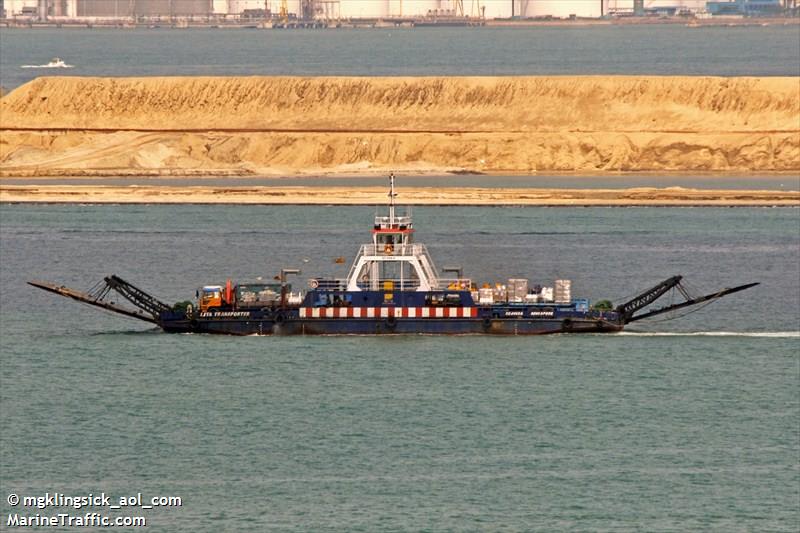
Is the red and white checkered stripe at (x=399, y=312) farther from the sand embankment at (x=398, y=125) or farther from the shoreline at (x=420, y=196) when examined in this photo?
the sand embankment at (x=398, y=125)

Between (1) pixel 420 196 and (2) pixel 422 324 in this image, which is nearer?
(2) pixel 422 324

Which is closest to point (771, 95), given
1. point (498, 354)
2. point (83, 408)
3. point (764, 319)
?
point (764, 319)

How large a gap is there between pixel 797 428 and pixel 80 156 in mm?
93542

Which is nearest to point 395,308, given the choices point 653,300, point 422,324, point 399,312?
point 399,312

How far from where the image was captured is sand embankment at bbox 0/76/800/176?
140500mm

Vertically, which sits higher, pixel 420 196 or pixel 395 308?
pixel 420 196

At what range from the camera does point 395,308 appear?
247 ft

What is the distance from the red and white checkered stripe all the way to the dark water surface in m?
1.09

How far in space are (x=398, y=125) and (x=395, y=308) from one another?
78526 mm

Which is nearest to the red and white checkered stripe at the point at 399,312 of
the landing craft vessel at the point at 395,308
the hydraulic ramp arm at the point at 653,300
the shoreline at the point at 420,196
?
the landing craft vessel at the point at 395,308

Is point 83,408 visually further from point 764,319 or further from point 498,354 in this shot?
point 764,319

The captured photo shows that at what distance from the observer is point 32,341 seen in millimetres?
76312

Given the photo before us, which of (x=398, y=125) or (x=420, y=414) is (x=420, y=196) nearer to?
(x=398, y=125)

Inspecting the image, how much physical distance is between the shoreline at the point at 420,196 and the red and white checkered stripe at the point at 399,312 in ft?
143
